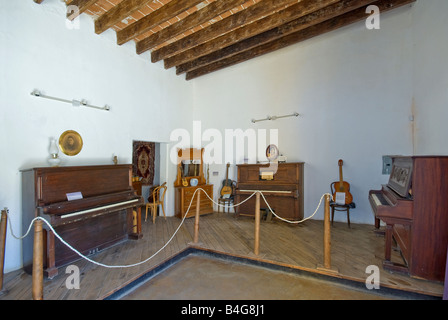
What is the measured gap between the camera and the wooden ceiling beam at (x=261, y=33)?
3.64m

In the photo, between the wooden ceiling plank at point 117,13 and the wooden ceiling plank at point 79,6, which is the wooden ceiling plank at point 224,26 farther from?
the wooden ceiling plank at point 79,6

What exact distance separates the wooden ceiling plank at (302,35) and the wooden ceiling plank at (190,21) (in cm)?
172

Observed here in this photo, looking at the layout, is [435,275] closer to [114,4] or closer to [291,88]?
[291,88]

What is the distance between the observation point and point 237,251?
132 inches

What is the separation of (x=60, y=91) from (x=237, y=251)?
3.61 metres

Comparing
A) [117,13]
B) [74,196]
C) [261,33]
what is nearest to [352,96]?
[261,33]

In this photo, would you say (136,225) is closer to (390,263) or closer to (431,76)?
(390,263)

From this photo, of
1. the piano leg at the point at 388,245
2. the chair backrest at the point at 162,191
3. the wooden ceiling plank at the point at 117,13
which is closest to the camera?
the piano leg at the point at 388,245

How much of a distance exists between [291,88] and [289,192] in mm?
2450

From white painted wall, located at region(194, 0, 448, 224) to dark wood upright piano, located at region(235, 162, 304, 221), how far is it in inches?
19.5

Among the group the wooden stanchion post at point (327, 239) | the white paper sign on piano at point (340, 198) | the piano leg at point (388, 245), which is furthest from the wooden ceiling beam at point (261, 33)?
→ the piano leg at point (388, 245)
